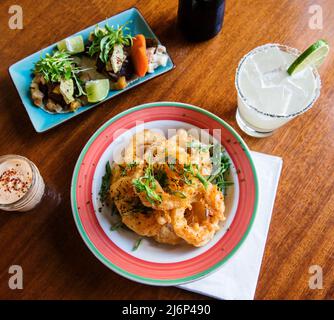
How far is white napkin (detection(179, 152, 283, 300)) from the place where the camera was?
4.52 feet

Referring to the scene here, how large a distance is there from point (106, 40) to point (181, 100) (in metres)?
0.41

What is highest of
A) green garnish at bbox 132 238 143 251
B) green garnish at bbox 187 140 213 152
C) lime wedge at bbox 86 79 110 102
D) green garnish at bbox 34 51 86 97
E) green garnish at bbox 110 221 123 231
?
green garnish at bbox 34 51 86 97

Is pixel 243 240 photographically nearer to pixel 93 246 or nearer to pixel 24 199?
pixel 93 246

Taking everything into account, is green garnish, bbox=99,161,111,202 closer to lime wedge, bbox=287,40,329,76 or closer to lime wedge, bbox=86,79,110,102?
lime wedge, bbox=86,79,110,102

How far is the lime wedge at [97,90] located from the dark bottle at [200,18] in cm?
45

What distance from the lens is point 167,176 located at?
1.32 m

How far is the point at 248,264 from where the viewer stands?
55.9 inches

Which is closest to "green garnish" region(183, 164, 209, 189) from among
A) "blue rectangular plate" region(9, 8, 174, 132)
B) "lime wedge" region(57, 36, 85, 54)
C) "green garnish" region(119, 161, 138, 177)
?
"green garnish" region(119, 161, 138, 177)

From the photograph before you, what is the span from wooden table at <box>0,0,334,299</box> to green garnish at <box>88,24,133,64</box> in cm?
18

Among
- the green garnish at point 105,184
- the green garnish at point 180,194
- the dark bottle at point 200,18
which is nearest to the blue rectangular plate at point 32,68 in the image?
the dark bottle at point 200,18

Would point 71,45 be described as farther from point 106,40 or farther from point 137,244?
point 137,244

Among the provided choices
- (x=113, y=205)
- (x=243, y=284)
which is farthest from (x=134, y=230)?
(x=243, y=284)

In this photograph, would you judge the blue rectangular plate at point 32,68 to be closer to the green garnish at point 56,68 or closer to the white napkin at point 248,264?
the green garnish at point 56,68

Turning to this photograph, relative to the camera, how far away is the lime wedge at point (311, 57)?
130cm
